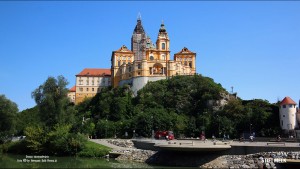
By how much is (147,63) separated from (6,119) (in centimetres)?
4349

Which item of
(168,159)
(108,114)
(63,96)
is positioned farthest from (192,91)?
(168,159)

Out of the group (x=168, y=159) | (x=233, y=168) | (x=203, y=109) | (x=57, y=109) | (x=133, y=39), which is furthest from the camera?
(x=133, y=39)

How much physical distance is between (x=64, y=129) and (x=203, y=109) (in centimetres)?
3454

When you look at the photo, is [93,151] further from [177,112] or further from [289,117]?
[289,117]

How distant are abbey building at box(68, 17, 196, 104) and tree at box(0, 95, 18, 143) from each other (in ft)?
92.1

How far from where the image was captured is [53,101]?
147ft

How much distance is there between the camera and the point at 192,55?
95.1m

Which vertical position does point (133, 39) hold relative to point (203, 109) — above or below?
above

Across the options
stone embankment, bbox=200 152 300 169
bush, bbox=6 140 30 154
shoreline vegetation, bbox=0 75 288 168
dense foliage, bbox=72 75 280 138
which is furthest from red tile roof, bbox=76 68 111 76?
stone embankment, bbox=200 152 300 169

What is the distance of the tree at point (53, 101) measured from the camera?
45188 millimetres

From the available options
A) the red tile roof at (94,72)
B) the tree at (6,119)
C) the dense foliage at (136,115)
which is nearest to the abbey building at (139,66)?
the red tile roof at (94,72)

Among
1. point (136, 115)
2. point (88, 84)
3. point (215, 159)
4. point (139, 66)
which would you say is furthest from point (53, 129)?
point (88, 84)

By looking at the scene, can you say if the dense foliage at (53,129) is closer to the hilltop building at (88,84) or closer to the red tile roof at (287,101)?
the red tile roof at (287,101)

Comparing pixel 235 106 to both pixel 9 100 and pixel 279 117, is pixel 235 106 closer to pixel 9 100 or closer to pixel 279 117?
pixel 279 117
